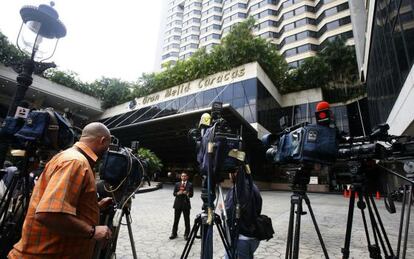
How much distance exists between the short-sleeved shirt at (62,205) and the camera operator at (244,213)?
5.04 ft

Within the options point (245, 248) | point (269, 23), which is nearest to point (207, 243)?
point (245, 248)

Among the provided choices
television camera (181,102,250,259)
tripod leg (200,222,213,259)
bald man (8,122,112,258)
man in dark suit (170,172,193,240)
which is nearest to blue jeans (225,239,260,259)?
television camera (181,102,250,259)

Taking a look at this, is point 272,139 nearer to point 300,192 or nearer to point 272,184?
point 300,192

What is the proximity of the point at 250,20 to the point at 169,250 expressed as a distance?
2801 centimetres

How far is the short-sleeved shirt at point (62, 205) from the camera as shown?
56.7 inches

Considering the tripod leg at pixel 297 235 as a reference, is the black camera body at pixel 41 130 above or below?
above

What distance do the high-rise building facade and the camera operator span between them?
3099cm

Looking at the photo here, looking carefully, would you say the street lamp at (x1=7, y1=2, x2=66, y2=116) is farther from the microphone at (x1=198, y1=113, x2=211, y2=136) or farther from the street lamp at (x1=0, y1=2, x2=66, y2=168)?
the microphone at (x1=198, y1=113, x2=211, y2=136)

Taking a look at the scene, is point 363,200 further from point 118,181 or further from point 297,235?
point 118,181

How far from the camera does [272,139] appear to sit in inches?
130

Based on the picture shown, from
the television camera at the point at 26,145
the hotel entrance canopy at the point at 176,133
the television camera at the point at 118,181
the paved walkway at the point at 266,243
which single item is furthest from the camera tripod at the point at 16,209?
the hotel entrance canopy at the point at 176,133

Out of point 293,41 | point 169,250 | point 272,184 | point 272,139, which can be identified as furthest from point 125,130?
point 293,41

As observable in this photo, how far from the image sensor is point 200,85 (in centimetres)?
2506

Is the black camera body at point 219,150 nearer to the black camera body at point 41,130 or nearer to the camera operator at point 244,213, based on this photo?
the camera operator at point 244,213
